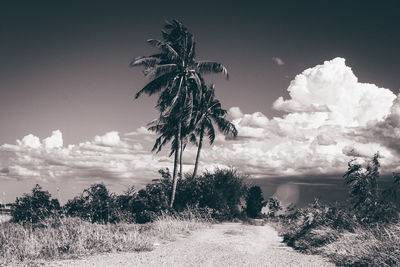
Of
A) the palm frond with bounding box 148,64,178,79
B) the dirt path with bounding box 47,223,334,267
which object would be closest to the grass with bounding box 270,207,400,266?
the dirt path with bounding box 47,223,334,267

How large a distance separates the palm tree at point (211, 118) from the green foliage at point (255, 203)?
40.2 ft

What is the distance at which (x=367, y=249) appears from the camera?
926 cm

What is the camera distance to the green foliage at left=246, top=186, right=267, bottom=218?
39.9 m

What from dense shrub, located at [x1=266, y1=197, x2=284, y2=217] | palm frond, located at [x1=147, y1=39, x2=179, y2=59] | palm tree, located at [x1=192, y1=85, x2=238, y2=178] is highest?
palm frond, located at [x1=147, y1=39, x2=179, y2=59]

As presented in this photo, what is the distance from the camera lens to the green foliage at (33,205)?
17422 millimetres

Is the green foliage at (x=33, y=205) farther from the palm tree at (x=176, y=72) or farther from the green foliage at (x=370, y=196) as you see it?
the green foliage at (x=370, y=196)

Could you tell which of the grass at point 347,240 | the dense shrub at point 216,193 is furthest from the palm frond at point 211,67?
the grass at point 347,240

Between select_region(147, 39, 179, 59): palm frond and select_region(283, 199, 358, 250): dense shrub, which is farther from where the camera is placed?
select_region(147, 39, 179, 59): palm frond

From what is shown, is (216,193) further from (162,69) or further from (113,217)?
(162,69)

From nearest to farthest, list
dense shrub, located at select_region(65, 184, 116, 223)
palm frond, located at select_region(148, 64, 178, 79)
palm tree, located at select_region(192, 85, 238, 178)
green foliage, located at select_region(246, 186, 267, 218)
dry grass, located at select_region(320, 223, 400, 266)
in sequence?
dry grass, located at select_region(320, 223, 400, 266) < dense shrub, located at select_region(65, 184, 116, 223) < palm frond, located at select_region(148, 64, 178, 79) < palm tree, located at select_region(192, 85, 238, 178) < green foliage, located at select_region(246, 186, 267, 218)

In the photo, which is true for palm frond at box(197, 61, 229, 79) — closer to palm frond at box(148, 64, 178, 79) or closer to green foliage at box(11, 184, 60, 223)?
palm frond at box(148, 64, 178, 79)

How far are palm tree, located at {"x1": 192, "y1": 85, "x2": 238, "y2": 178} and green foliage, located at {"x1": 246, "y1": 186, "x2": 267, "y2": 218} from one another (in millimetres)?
12266

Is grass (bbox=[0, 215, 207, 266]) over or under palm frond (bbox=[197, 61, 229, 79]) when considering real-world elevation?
under

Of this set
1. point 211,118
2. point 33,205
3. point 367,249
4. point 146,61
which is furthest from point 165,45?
point 367,249
